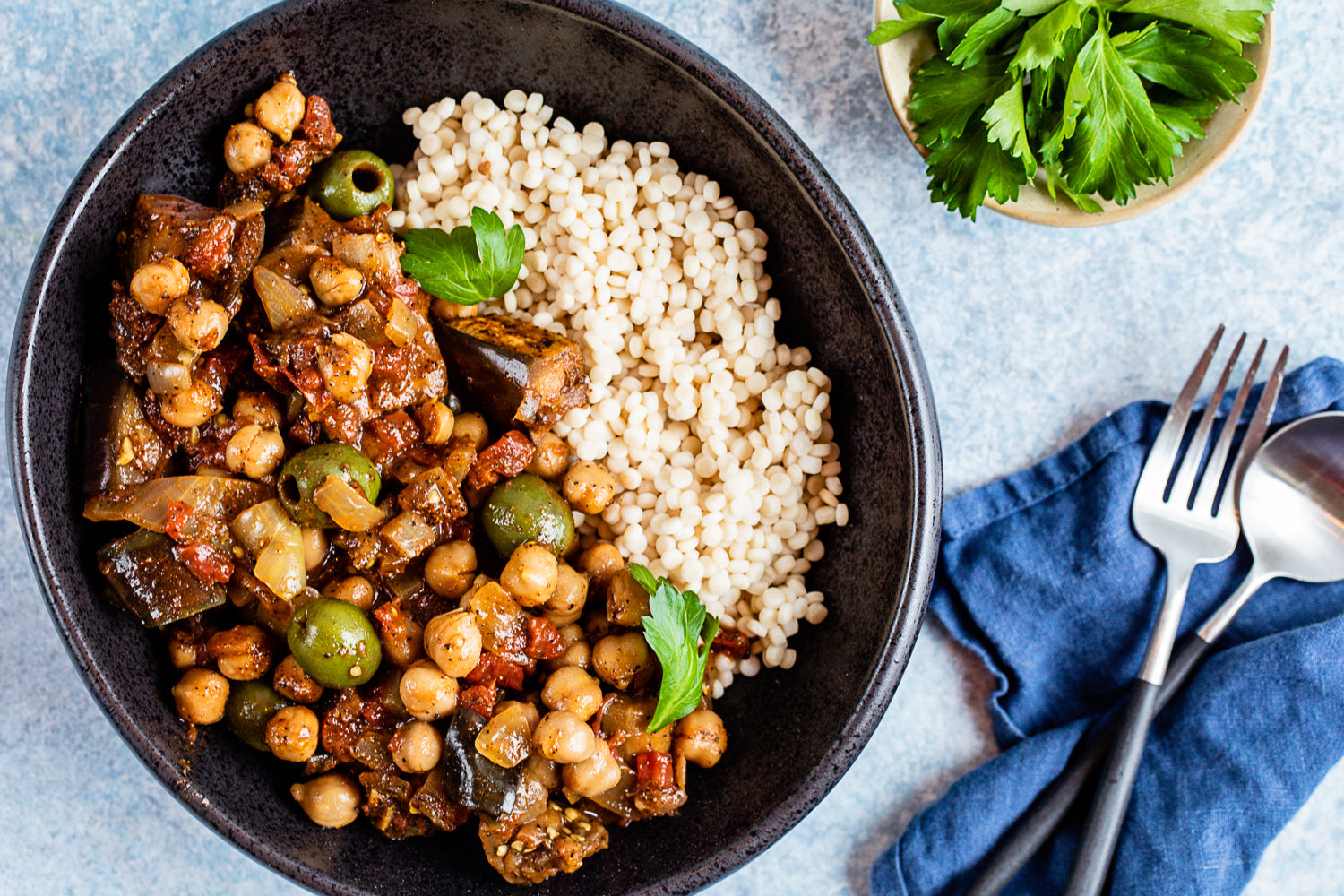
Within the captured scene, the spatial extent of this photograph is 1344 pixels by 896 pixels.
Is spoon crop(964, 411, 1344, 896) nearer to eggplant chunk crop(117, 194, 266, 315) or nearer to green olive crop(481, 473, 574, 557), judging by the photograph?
green olive crop(481, 473, 574, 557)

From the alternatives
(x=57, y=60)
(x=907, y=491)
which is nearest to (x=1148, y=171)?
(x=907, y=491)

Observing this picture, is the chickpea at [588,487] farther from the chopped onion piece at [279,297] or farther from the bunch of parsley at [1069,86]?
the bunch of parsley at [1069,86]

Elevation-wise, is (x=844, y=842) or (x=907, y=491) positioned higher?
(x=907, y=491)

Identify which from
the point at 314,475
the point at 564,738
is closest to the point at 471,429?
the point at 314,475

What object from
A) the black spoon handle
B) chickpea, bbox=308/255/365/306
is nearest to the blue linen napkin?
the black spoon handle

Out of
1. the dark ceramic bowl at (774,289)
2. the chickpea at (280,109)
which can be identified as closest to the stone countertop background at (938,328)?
the dark ceramic bowl at (774,289)

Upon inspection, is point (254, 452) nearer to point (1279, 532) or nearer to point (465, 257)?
point (465, 257)

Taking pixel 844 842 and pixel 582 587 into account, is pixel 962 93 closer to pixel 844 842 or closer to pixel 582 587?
pixel 582 587
